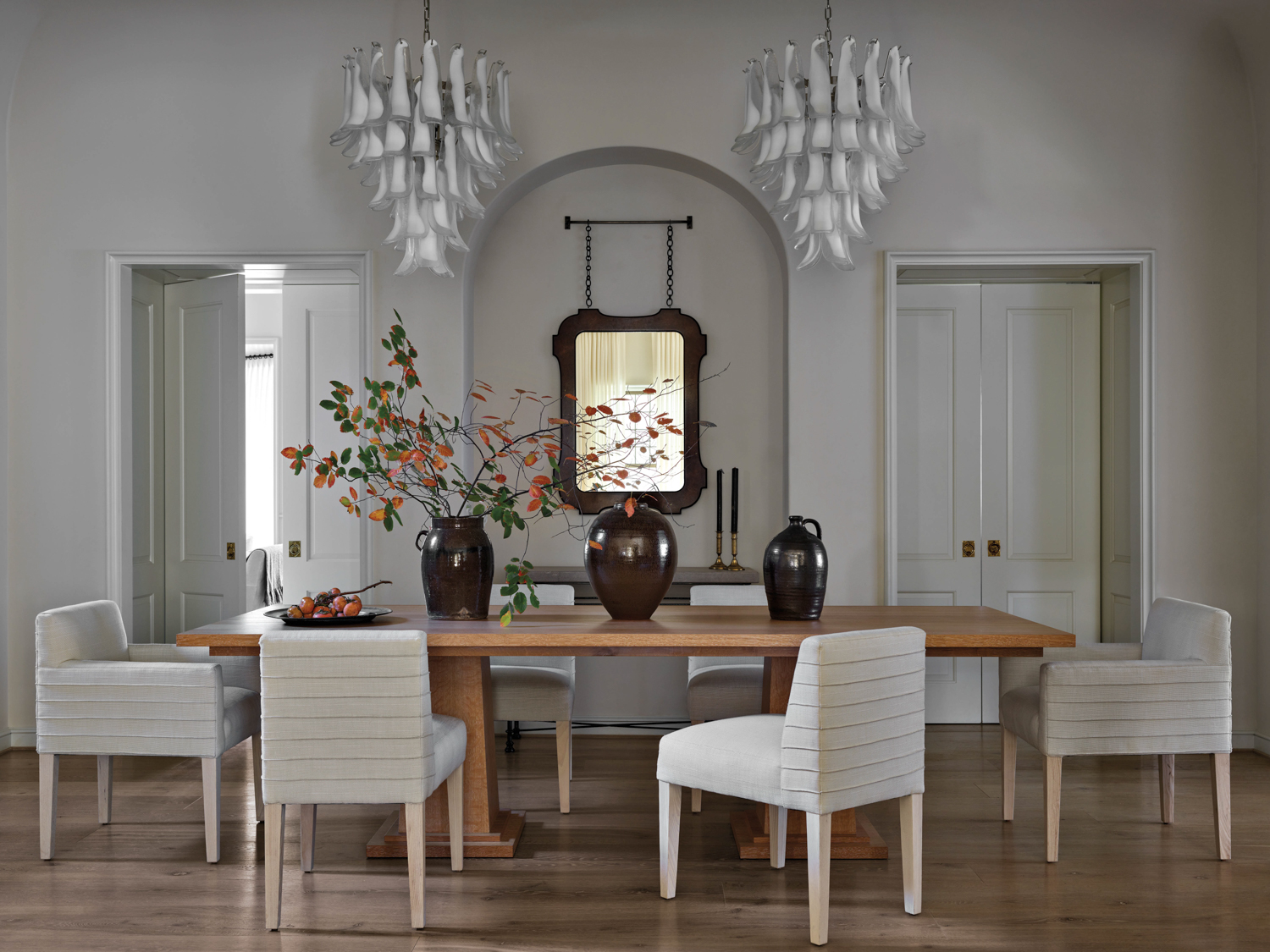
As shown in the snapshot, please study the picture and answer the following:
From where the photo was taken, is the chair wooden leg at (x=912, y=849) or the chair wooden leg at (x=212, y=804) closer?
the chair wooden leg at (x=912, y=849)

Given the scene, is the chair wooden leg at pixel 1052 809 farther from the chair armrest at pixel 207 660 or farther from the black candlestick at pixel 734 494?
the chair armrest at pixel 207 660

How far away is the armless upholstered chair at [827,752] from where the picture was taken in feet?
7.41

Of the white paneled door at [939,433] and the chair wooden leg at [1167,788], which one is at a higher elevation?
the white paneled door at [939,433]

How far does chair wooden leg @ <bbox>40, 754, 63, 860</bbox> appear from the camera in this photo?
2.84 metres

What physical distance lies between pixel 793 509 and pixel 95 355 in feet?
10.1

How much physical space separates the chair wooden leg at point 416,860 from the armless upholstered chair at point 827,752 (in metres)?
0.60

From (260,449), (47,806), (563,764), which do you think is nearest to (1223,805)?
(563,764)

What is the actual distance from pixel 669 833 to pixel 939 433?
2.74 m

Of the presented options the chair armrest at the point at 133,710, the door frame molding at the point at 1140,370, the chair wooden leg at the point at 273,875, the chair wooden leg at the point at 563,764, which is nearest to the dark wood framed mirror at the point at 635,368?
the door frame molding at the point at 1140,370

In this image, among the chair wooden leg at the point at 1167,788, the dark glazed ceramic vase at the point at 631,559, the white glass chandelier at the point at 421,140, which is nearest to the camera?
the dark glazed ceramic vase at the point at 631,559

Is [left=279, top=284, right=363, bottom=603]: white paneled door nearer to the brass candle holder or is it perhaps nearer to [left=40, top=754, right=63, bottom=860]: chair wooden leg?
the brass candle holder

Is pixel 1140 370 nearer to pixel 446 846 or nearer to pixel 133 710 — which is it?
pixel 446 846

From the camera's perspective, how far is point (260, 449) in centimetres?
726

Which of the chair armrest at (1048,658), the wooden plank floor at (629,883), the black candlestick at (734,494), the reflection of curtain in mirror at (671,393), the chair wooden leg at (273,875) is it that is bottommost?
the wooden plank floor at (629,883)
